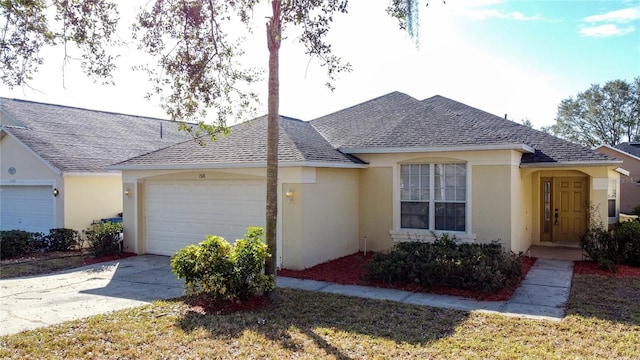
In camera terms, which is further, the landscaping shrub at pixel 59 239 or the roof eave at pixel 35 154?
the roof eave at pixel 35 154

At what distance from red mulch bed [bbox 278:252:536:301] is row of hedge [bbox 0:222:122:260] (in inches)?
235

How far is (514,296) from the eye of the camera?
8.63 meters

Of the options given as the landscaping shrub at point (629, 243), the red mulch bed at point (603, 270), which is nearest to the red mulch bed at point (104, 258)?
the red mulch bed at point (603, 270)

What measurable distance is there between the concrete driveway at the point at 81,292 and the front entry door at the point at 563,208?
12010 mm

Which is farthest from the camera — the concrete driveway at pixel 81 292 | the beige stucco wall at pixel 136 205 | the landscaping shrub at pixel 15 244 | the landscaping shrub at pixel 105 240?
the landscaping shrub at pixel 15 244

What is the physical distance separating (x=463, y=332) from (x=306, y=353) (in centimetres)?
240

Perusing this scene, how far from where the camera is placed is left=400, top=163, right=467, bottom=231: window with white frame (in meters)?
11.9

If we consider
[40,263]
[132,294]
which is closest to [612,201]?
[132,294]

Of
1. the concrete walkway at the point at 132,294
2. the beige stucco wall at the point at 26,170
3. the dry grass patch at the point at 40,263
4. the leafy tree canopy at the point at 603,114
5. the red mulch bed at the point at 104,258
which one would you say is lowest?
the dry grass patch at the point at 40,263

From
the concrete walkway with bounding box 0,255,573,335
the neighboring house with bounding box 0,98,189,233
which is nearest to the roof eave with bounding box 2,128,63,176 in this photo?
the neighboring house with bounding box 0,98,189,233

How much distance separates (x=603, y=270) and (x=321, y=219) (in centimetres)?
683

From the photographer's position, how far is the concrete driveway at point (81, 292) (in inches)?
295

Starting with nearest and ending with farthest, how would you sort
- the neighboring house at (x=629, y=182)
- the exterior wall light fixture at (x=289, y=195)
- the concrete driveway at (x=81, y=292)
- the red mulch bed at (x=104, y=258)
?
1. the concrete driveway at (x=81, y=292)
2. the exterior wall light fixture at (x=289, y=195)
3. the red mulch bed at (x=104, y=258)
4. the neighboring house at (x=629, y=182)

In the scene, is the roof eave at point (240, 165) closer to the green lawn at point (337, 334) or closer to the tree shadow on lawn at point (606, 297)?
the green lawn at point (337, 334)
